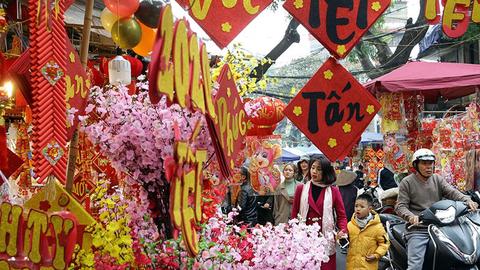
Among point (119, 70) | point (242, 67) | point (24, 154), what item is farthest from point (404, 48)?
point (242, 67)

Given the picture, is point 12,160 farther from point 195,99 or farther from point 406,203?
point 406,203

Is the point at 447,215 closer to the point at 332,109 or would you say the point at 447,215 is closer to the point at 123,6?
the point at 332,109

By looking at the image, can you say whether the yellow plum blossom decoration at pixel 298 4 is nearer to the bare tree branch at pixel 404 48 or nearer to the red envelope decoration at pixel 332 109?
the red envelope decoration at pixel 332 109

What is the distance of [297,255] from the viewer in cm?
332

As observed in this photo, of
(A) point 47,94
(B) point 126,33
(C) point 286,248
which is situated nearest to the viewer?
(A) point 47,94

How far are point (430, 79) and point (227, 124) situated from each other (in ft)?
23.0

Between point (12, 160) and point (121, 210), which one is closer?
point (121, 210)

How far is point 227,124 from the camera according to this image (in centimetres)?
292

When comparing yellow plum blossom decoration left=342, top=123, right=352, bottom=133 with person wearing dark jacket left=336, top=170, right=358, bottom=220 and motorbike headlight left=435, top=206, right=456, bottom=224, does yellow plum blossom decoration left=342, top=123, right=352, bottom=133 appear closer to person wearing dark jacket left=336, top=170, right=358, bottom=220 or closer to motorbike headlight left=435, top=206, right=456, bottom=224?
motorbike headlight left=435, top=206, right=456, bottom=224

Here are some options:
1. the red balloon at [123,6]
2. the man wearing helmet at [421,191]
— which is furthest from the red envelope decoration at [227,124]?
the man wearing helmet at [421,191]

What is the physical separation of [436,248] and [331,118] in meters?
2.58

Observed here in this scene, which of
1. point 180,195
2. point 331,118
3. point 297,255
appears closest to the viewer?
point 180,195

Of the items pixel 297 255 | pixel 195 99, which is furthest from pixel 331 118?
pixel 195 99

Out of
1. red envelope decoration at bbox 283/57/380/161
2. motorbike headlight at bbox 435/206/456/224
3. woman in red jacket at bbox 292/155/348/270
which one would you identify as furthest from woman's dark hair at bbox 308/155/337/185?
red envelope decoration at bbox 283/57/380/161
